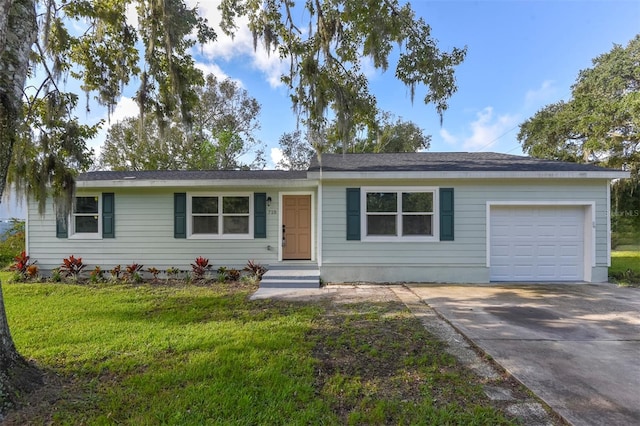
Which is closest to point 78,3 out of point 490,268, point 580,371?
point 580,371

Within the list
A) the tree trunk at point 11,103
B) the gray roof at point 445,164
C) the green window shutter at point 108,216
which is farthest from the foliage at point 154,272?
the tree trunk at point 11,103

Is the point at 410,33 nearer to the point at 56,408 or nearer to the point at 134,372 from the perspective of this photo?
the point at 134,372

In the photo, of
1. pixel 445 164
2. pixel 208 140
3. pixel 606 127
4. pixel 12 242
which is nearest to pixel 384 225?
pixel 445 164

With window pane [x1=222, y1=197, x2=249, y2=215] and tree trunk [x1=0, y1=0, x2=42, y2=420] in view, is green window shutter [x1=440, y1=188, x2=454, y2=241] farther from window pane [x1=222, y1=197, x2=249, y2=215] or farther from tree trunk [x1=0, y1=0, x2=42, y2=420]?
tree trunk [x1=0, y1=0, x2=42, y2=420]

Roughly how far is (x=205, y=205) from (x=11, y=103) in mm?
5609

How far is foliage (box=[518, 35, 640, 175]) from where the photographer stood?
13078 millimetres

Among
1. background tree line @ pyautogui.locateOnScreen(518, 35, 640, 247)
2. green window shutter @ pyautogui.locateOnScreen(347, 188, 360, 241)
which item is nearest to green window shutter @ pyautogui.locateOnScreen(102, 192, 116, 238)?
green window shutter @ pyautogui.locateOnScreen(347, 188, 360, 241)

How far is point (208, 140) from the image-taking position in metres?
17.5

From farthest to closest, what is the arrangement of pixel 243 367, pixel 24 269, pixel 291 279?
pixel 24 269 → pixel 291 279 → pixel 243 367

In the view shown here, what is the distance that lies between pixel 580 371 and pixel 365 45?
5.32 meters

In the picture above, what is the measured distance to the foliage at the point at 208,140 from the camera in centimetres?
1680

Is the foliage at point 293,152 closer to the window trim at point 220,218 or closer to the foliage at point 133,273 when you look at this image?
the window trim at point 220,218

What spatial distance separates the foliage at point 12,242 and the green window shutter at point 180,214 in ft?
23.3

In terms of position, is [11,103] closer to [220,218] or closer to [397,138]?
[220,218]
